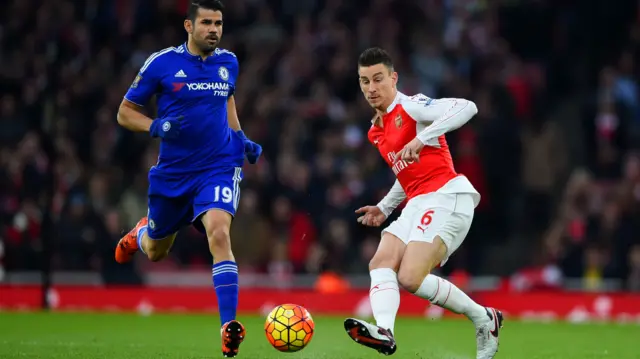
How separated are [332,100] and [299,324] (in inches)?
438

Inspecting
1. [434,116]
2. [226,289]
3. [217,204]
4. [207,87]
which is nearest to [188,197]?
[217,204]

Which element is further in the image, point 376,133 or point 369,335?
point 376,133

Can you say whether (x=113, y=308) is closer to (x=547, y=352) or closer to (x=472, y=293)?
(x=472, y=293)

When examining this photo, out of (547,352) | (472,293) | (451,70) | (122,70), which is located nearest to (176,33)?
(122,70)

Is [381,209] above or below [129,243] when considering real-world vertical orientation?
above

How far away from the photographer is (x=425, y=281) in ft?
29.8

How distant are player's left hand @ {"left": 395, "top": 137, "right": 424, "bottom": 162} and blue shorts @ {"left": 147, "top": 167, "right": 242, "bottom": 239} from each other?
1565mm

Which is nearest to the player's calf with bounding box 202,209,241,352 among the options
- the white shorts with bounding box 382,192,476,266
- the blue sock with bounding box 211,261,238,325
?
the blue sock with bounding box 211,261,238,325

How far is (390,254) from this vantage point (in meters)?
9.14

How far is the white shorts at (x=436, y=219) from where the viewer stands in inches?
359

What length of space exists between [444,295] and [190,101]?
8.37 feet

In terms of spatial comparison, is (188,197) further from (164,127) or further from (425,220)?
(425,220)

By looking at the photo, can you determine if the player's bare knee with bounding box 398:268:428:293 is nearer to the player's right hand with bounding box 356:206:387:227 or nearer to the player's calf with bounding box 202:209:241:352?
the player's right hand with bounding box 356:206:387:227

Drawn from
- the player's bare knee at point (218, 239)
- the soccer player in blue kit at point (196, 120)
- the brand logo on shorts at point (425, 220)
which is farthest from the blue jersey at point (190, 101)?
the brand logo on shorts at point (425, 220)
